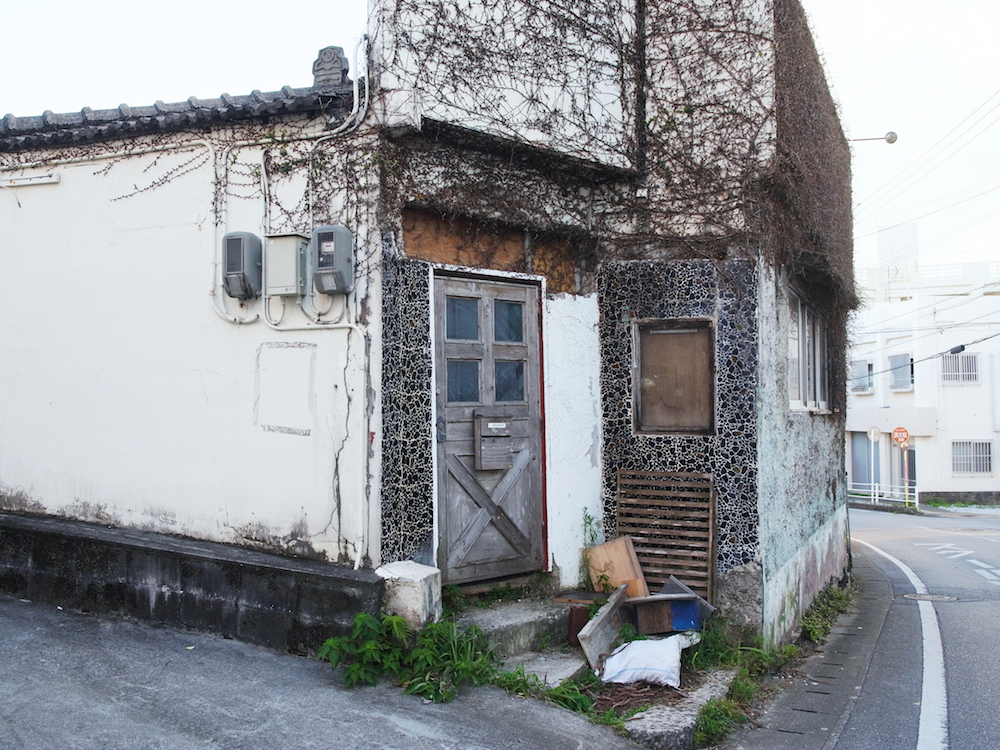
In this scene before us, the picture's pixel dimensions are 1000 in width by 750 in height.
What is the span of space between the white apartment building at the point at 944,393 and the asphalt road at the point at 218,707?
25806mm

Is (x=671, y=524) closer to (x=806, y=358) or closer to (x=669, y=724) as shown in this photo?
(x=669, y=724)

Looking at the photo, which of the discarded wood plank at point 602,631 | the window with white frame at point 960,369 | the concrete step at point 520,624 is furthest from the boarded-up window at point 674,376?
the window with white frame at point 960,369

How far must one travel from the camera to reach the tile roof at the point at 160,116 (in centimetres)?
593

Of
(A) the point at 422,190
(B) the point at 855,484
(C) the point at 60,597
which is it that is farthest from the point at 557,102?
(B) the point at 855,484

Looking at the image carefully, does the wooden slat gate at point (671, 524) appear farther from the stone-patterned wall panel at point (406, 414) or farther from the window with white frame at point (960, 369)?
the window with white frame at point (960, 369)

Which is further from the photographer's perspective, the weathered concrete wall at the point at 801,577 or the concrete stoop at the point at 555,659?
the weathered concrete wall at the point at 801,577

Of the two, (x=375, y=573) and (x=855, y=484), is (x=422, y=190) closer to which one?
Result: (x=375, y=573)

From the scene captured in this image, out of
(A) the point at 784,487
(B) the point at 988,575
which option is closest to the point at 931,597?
(B) the point at 988,575

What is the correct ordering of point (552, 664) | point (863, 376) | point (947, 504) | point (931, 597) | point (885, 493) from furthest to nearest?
point (863, 376)
point (885, 493)
point (947, 504)
point (931, 597)
point (552, 664)

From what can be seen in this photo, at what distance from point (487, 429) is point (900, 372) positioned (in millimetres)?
29680

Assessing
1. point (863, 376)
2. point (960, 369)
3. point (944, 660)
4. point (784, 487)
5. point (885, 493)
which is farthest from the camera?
point (863, 376)

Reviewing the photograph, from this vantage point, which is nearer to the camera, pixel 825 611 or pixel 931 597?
pixel 825 611

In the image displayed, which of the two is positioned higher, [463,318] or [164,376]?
[463,318]

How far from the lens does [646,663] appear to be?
5789 millimetres
